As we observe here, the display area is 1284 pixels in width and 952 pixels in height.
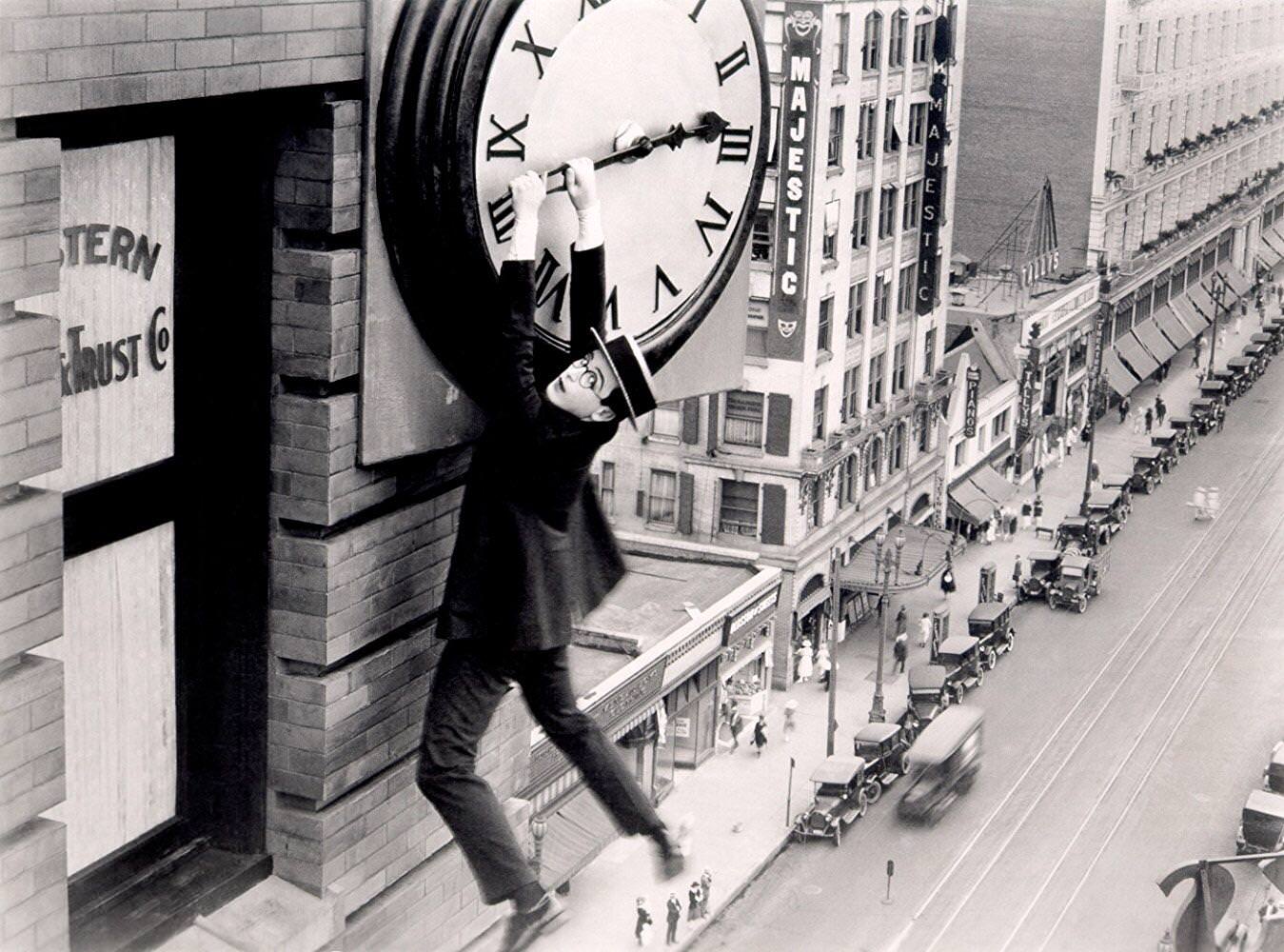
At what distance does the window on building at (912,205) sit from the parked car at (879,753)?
31.3ft

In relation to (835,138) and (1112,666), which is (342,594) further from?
(1112,666)

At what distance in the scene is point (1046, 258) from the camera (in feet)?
175

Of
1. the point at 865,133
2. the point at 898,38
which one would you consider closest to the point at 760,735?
the point at 865,133

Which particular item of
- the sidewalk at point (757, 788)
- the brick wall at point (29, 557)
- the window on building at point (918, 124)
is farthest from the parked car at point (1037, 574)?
the brick wall at point (29, 557)

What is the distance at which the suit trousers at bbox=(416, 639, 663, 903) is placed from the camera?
564 centimetres

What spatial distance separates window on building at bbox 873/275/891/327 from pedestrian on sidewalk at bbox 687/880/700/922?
56.0 feet

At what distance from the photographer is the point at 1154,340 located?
6694 cm

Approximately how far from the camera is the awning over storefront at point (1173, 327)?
66.7 m

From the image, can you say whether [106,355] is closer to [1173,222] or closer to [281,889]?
[281,889]

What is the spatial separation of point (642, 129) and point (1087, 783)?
25.2 metres

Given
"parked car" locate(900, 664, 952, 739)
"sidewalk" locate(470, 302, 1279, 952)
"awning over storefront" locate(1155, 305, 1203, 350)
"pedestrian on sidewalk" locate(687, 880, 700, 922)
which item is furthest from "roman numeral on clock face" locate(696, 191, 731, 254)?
"awning over storefront" locate(1155, 305, 1203, 350)

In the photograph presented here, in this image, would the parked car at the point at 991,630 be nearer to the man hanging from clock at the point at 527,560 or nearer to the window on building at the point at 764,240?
the window on building at the point at 764,240

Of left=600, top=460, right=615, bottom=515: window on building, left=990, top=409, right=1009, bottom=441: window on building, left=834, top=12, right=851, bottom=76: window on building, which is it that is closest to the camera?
left=834, top=12, right=851, bottom=76: window on building

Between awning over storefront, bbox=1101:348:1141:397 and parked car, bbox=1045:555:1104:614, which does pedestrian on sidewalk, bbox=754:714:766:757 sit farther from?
awning over storefront, bbox=1101:348:1141:397
